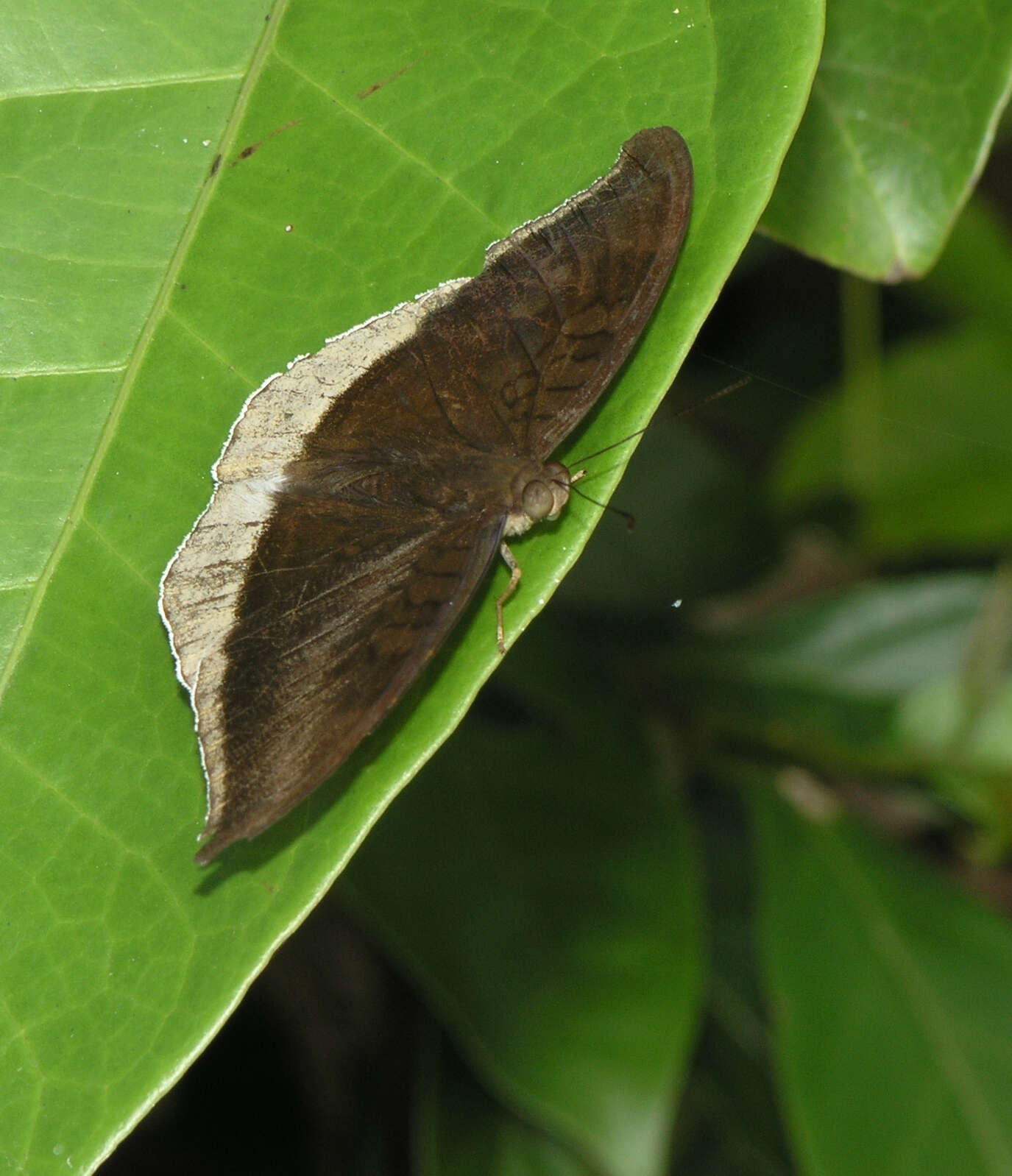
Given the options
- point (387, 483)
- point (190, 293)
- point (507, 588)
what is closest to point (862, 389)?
point (387, 483)

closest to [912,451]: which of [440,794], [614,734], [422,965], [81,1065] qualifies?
[614,734]

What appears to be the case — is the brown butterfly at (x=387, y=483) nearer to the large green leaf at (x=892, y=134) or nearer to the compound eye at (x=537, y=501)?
the compound eye at (x=537, y=501)

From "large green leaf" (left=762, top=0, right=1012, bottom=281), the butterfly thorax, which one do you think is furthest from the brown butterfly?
"large green leaf" (left=762, top=0, right=1012, bottom=281)

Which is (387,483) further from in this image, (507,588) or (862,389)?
(862,389)

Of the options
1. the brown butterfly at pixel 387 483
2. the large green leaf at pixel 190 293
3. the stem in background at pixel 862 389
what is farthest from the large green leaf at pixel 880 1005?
the large green leaf at pixel 190 293

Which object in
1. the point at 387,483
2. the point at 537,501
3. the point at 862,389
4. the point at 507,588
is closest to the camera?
the point at 507,588

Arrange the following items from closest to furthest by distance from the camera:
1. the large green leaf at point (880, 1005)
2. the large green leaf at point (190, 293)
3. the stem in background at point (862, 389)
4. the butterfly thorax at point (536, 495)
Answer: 1. the large green leaf at point (190, 293)
2. the butterfly thorax at point (536, 495)
3. the large green leaf at point (880, 1005)
4. the stem in background at point (862, 389)

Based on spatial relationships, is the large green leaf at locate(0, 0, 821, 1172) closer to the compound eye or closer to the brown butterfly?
the brown butterfly
